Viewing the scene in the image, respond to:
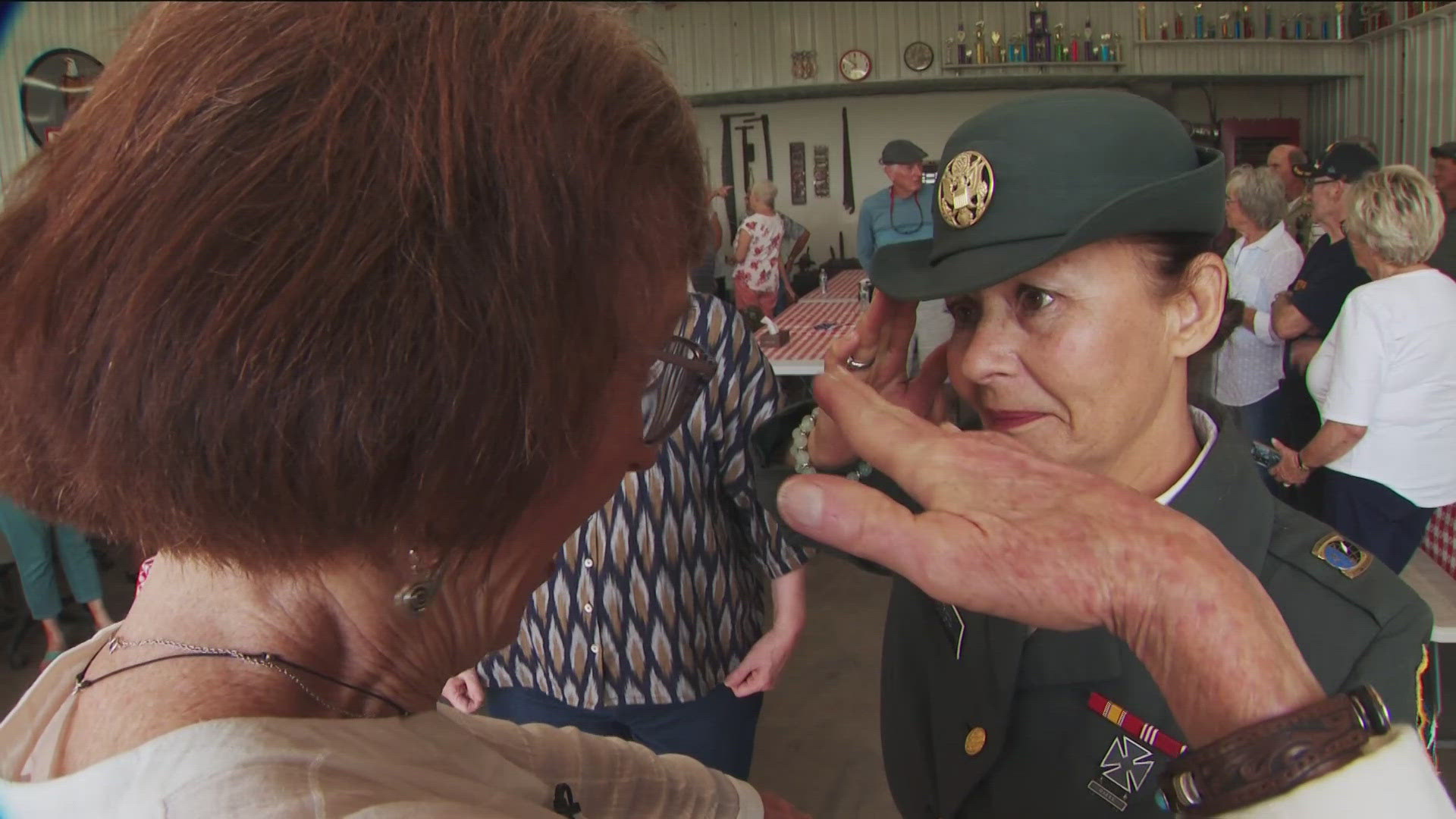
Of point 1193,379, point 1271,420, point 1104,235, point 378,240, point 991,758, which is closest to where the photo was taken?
point 378,240

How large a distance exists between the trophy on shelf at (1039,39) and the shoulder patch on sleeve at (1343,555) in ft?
33.0

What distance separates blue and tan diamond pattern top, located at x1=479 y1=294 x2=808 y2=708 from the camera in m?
1.81

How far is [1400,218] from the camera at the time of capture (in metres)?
2.96

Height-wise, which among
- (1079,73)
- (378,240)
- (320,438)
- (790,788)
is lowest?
(790,788)

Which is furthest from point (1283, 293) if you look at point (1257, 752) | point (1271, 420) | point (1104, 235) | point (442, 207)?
point (442, 207)

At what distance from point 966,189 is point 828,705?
112 inches

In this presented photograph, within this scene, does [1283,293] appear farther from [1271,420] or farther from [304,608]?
[304,608]

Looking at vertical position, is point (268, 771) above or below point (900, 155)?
below

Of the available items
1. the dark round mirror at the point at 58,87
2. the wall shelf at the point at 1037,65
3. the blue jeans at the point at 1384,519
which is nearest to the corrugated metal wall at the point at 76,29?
the dark round mirror at the point at 58,87

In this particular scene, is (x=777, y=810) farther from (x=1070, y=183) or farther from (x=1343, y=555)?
(x=1070, y=183)

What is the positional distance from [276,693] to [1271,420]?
4.86 metres

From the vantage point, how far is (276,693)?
715mm

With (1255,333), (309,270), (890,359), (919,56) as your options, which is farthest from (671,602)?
(919,56)

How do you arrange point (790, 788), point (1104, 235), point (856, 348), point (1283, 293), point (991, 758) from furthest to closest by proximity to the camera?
1. point (1283, 293)
2. point (790, 788)
3. point (856, 348)
4. point (991, 758)
5. point (1104, 235)
